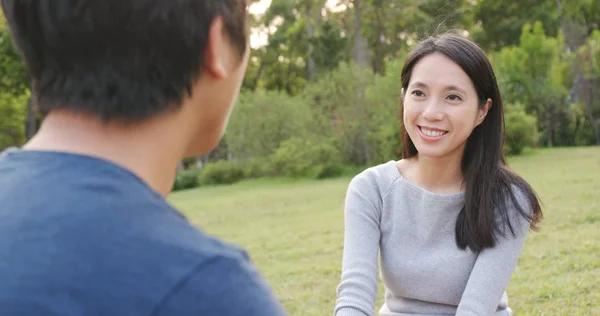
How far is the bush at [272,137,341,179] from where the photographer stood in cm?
1930

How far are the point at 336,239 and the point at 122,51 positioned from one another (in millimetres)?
7394

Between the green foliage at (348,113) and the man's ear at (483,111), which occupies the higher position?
the man's ear at (483,111)

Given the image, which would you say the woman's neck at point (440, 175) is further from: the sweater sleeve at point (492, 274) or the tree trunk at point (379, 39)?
the tree trunk at point (379, 39)

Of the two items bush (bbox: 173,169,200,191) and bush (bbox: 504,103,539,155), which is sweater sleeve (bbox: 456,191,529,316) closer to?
bush (bbox: 504,103,539,155)

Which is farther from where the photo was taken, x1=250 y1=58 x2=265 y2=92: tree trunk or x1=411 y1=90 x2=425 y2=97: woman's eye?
x1=250 y1=58 x2=265 y2=92: tree trunk

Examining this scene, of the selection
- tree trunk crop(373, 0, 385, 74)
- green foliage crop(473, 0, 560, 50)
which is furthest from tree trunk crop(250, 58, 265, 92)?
green foliage crop(473, 0, 560, 50)

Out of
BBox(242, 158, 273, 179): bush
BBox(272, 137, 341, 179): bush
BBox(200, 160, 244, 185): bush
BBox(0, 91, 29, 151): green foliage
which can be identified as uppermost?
BBox(272, 137, 341, 179): bush

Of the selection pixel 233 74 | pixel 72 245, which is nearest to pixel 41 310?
pixel 72 245

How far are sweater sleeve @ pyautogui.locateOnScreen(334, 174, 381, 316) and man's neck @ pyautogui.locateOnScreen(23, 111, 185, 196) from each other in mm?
1344

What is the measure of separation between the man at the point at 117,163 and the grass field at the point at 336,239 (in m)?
3.72

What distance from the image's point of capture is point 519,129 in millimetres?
19547

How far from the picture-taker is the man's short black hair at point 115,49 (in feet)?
2.85

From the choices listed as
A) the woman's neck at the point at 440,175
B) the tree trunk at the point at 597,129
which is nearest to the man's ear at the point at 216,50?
the woman's neck at the point at 440,175

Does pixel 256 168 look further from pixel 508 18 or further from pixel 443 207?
pixel 443 207
